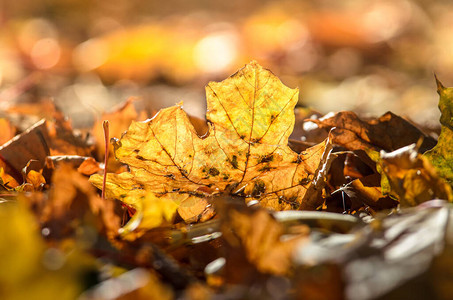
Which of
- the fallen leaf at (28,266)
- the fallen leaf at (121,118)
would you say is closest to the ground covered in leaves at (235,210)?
the fallen leaf at (28,266)

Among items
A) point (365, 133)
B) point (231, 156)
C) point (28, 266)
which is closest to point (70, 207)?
point (28, 266)

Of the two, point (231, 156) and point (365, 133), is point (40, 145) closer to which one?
point (231, 156)

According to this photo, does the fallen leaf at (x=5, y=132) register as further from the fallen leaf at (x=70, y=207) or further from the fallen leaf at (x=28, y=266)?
the fallen leaf at (x=28, y=266)

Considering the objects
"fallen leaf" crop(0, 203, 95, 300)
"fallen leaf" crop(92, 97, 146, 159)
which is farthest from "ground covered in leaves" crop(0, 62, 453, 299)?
"fallen leaf" crop(92, 97, 146, 159)

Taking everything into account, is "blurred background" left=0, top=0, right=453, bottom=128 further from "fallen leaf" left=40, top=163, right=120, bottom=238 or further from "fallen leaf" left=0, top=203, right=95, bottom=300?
"fallen leaf" left=0, top=203, right=95, bottom=300

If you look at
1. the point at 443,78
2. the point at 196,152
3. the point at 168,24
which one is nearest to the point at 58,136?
the point at 196,152

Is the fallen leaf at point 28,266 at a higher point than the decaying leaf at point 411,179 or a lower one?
higher
